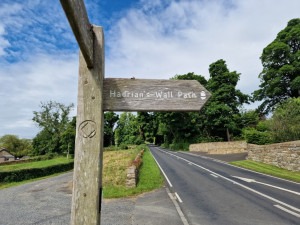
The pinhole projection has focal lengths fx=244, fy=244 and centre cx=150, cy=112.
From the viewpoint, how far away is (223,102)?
43.6m

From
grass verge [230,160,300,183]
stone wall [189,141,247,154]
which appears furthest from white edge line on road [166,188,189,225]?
stone wall [189,141,247,154]

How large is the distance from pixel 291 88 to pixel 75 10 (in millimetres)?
40662

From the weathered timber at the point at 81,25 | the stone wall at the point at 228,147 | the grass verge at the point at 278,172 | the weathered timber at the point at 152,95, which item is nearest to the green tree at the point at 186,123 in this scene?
the stone wall at the point at 228,147

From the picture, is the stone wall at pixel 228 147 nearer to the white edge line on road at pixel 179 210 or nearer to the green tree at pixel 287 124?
the green tree at pixel 287 124

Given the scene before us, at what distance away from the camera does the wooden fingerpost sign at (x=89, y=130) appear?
2.25 meters

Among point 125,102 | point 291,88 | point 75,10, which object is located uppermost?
point 291,88

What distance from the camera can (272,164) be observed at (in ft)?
68.1

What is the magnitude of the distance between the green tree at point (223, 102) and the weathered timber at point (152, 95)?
4068cm

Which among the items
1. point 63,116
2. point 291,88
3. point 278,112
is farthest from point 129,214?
point 63,116

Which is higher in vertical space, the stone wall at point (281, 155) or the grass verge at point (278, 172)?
the stone wall at point (281, 155)

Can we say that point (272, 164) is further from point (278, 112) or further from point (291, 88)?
point (291, 88)

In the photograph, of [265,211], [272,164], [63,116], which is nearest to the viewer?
[265,211]

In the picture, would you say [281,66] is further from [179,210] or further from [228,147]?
[179,210]

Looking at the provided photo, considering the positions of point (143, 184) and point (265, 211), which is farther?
point (143, 184)
